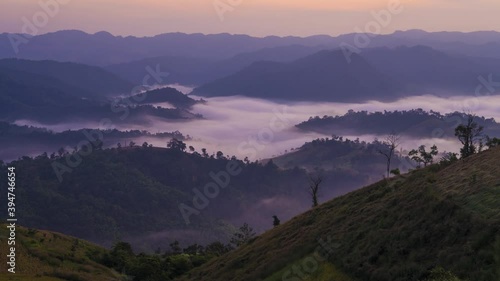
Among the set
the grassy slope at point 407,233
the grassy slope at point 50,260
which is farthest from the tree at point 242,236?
the grassy slope at point 407,233

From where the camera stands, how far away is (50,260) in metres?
44.4

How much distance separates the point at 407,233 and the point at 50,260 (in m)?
33.0

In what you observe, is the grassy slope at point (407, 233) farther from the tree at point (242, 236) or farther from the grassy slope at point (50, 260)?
the tree at point (242, 236)

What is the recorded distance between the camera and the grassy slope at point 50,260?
3619 centimetres

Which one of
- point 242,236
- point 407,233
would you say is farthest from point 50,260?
point 242,236

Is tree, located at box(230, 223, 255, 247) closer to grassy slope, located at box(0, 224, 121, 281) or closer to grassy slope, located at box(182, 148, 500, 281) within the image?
grassy slope, located at box(0, 224, 121, 281)

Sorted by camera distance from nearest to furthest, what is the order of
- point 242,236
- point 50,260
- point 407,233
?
point 407,233
point 50,260
point 242,236

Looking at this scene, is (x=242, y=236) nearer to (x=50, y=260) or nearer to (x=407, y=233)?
(x=50, y=260)

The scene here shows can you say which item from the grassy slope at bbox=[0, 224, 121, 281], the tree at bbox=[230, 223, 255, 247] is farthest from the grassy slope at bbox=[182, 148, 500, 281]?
the tree at bbox=[230, 223, 255, 247]

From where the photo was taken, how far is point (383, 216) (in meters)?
27.5

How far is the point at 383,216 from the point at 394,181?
921cm

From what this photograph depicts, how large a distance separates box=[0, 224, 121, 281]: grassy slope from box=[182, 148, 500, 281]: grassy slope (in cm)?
1191

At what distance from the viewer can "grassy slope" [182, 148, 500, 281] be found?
19.8m

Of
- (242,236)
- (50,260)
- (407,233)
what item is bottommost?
(242,236)
